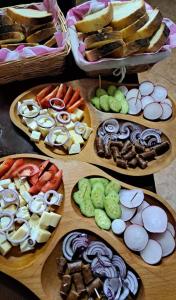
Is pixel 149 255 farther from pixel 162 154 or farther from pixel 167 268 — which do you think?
pixel 162 154

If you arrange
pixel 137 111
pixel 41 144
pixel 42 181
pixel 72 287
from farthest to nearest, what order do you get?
pixel 137 111 → pixel 41 144 → pixel 42 181 → pixel 72 287

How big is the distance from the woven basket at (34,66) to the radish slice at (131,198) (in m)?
0.58

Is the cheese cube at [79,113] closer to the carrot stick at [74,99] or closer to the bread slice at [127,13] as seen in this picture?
the carrot stick at [74,99]

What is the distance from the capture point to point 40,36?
1.66 meters

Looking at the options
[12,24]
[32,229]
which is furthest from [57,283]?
[12,24]

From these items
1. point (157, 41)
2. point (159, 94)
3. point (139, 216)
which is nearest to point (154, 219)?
point (139, 216)

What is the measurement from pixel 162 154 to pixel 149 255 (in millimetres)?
412

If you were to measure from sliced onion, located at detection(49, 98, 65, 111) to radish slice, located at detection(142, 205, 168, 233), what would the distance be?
0.53 metres

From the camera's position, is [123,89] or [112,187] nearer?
[112,187]

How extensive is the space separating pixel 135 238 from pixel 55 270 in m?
0.27

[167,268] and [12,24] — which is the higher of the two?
[12,24]

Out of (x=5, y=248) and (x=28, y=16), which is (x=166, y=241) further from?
(x=28, y=16)

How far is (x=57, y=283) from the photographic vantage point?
1280 millimetres

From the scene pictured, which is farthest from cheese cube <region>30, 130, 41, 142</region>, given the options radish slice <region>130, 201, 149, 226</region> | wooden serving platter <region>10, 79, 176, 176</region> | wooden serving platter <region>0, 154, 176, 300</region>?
radish slice <region>130, 201, 149, 226</region>
